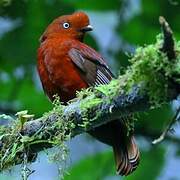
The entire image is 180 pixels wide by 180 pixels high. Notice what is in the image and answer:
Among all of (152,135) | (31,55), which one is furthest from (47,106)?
(152,135)

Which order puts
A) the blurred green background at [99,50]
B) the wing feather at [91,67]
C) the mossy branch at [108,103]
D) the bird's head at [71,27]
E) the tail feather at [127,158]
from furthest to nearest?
1. the blurred green background at [99,50]
2. the bird's head at [71,27]
3. the wing feather at [91,67]
4. the tail feather at [127,158]
5. the mossy branch at [108,103]

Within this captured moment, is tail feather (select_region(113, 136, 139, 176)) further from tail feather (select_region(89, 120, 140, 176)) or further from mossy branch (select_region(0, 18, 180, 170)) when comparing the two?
mossy branch (select_region(0, 18, 180, 170))

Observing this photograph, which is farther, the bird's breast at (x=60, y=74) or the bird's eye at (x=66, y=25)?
the bird's eye at (x=66, y=25)

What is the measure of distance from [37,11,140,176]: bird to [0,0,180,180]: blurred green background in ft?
2.07

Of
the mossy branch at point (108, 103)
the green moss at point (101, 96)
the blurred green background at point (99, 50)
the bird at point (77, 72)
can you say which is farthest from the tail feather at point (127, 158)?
the blurred green background at point (99, 50)

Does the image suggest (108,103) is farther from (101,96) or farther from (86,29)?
(86,29)

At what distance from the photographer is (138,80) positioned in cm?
254

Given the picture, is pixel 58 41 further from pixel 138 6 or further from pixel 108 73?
pixel 138 6

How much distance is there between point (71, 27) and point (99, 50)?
31.1 inches

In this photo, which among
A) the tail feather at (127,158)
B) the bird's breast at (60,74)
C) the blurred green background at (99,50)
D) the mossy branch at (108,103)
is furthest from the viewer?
the blurred green background at (99,50)

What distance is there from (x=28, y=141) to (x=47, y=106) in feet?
6.62

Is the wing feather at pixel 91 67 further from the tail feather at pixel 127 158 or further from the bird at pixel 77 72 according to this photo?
the tail feather at pixel 127 158

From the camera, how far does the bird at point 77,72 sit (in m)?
3.47

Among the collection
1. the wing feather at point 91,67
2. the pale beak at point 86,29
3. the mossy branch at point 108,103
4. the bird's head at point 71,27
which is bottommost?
the mossy branch at point 108,103
